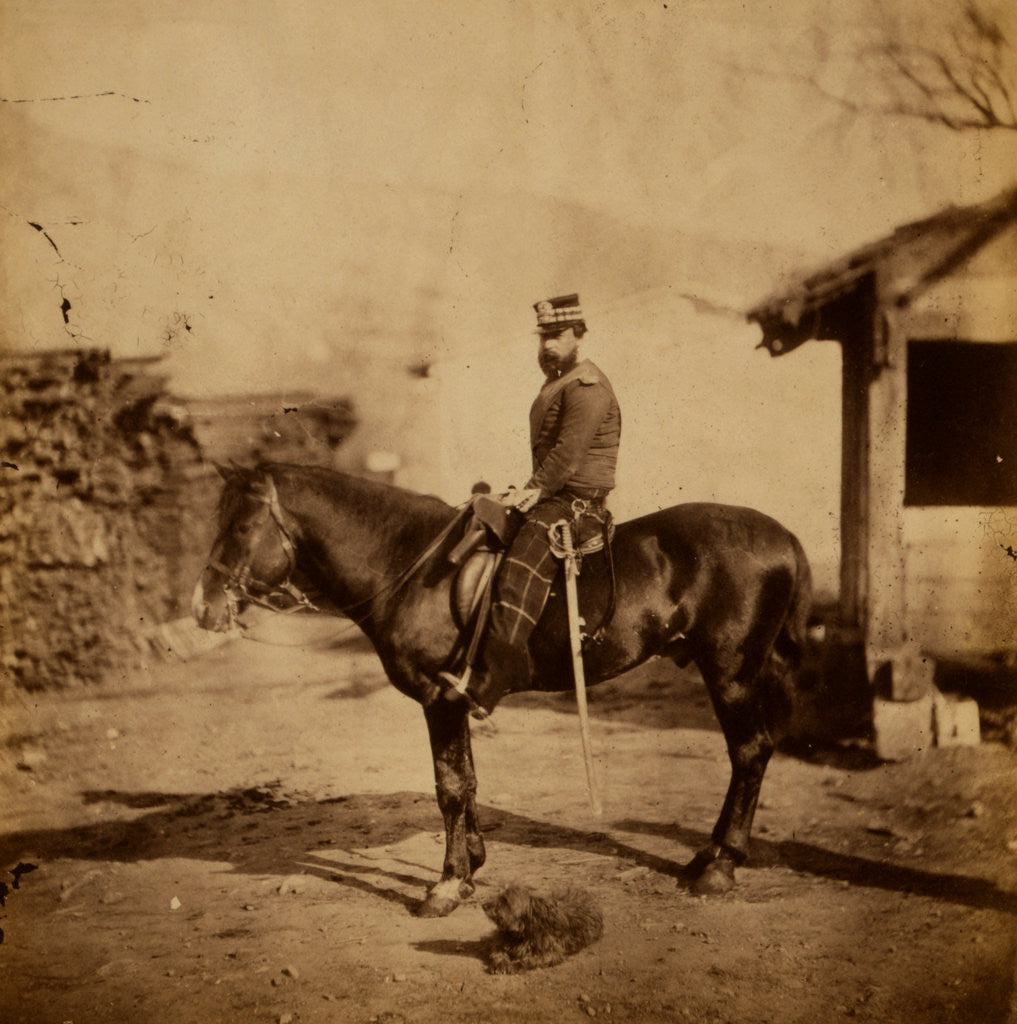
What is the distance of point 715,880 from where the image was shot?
4797 millimetres

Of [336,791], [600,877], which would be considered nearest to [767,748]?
[600,877]

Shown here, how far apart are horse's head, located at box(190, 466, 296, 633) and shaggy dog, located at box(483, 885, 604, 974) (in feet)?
6.45

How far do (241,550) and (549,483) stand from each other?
1.64 meters

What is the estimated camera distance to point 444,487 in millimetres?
8922

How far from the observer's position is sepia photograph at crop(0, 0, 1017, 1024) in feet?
14.3

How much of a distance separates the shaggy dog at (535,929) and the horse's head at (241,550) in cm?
197

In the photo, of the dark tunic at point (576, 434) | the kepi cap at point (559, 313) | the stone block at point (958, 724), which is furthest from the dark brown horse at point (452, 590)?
the stone block at point (958, 724)

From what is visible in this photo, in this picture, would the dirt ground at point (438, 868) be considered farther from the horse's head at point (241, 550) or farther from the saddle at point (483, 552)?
the saddle at point (483, 552)

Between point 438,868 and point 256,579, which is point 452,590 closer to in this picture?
point 256,579

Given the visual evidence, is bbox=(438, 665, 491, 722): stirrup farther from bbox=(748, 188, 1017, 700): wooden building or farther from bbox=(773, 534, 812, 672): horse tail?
bbox=(748, 188, 1017, 700): wooden building

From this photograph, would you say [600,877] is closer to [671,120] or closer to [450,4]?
[671,120]

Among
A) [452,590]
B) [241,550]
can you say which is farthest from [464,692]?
[241,550]

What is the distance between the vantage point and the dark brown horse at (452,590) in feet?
15.6

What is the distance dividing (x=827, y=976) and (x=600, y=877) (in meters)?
1.33
